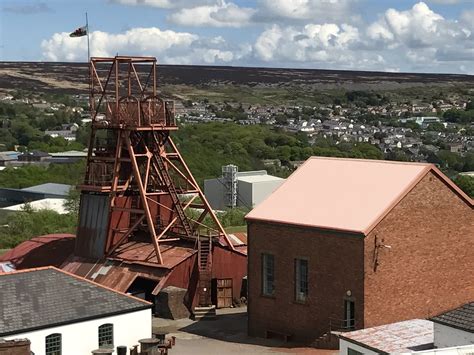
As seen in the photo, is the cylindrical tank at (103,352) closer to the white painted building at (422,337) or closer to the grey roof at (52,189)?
the white painted building at (422,337)

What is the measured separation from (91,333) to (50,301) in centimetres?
172

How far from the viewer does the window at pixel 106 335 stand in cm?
3328

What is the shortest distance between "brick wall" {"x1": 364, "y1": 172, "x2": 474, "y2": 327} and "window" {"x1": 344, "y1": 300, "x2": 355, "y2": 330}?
66cm

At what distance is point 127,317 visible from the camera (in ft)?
111

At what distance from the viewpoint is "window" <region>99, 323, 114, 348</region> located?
109 ft

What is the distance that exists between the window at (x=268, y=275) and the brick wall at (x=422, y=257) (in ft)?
15.2

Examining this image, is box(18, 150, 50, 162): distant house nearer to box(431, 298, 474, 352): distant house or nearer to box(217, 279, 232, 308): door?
box(217, 279, 232, 308): door

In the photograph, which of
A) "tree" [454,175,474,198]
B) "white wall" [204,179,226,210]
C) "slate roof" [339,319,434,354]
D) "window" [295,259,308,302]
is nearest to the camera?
"slate roof" [339,319,434,354]

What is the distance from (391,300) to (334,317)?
2.09m

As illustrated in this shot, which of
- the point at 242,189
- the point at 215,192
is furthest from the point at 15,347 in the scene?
the point at 215,192

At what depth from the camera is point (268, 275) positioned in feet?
124

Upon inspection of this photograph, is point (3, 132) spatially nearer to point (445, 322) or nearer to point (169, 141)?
point (169, 141)

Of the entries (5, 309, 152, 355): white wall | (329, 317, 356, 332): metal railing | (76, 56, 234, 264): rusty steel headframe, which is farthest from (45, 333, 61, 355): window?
(76, 56, 234, 264): rusty steel headframe

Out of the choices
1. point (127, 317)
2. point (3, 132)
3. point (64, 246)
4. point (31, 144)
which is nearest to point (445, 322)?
point (127, 317)
